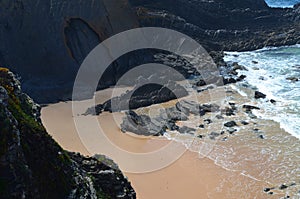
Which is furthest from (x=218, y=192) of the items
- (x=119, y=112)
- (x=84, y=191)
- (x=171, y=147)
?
(x=119, y=112)

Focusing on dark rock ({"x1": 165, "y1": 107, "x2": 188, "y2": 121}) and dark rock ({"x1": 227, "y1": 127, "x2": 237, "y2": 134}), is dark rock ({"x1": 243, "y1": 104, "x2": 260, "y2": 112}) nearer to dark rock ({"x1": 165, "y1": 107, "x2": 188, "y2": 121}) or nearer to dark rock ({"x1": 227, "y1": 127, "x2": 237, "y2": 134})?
dark rock ({"x1": 227, "y1": 127, "x2": 237, "y2": 134})

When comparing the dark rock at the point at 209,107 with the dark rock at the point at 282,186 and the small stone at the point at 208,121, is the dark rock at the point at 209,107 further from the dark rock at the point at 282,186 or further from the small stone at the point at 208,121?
the dark rock at the point at 282,186

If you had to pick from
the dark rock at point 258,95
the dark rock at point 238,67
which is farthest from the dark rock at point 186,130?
the dark rock at point 238,67

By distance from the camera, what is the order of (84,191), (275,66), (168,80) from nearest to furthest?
(84,191), (168,80), (275,66)

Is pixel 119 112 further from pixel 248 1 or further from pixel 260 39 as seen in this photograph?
pixel 248 1

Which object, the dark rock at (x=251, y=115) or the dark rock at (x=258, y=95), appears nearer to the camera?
the dark rock at (x=251, y=115)

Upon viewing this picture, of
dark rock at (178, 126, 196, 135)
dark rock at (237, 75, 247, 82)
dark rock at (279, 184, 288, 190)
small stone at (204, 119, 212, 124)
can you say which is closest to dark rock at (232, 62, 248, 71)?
dark rock at (237, 75, 247, 82)
